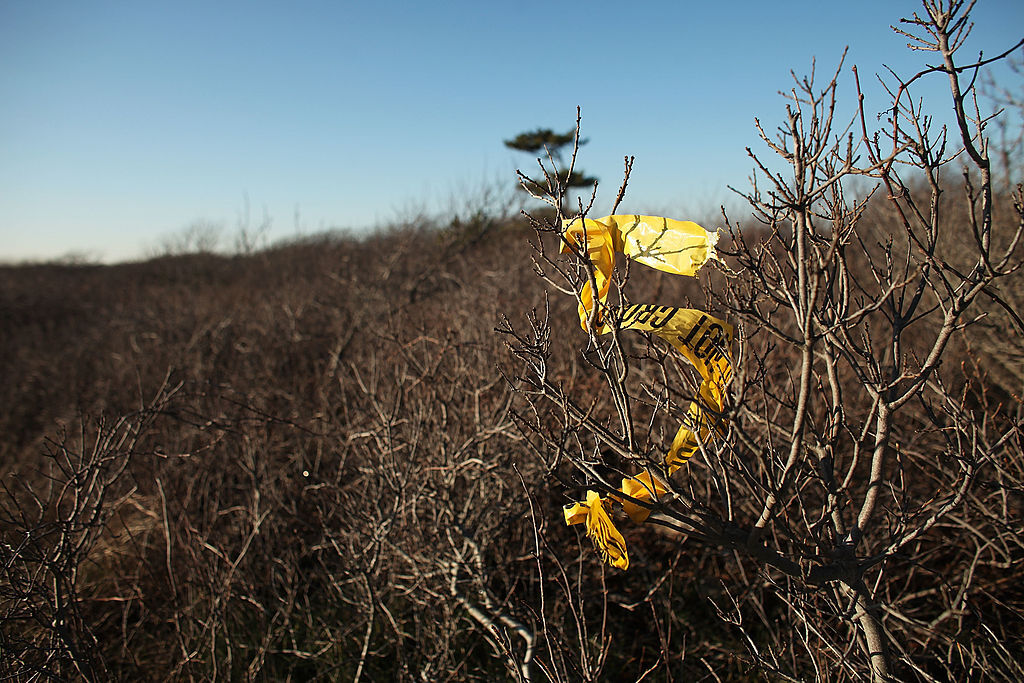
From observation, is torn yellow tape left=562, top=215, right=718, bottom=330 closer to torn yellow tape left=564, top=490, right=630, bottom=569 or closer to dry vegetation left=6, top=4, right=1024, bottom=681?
dry vegetation left=6, top=4, right=1024, bottom=681

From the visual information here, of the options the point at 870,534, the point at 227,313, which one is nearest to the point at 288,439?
the point at 870,534

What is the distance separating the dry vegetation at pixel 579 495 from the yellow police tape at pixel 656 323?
0.06 m

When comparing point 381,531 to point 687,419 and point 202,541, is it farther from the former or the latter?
point 687,419

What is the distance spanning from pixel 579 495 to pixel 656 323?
1.69m

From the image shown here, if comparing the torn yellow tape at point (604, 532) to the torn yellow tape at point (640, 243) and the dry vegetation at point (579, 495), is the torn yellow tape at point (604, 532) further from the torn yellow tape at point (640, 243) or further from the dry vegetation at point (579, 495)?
the torn yellow tape at point (640, 243)

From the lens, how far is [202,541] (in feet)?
11.1

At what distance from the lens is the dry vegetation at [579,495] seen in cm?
149

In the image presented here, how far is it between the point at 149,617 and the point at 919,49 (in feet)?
15.3

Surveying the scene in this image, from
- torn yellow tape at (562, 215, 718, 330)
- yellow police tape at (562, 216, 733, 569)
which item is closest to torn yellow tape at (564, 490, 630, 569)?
yellow police tape at (562, 216, 733, 569)

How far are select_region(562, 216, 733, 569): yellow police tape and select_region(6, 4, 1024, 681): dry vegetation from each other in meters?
0.06

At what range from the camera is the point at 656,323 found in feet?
4.73

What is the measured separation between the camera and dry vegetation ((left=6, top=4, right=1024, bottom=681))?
1485mm

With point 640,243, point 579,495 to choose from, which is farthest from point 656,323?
point 579,495

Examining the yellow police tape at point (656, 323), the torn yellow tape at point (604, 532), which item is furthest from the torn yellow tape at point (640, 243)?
the torn yellow tape at point (604, 532)
